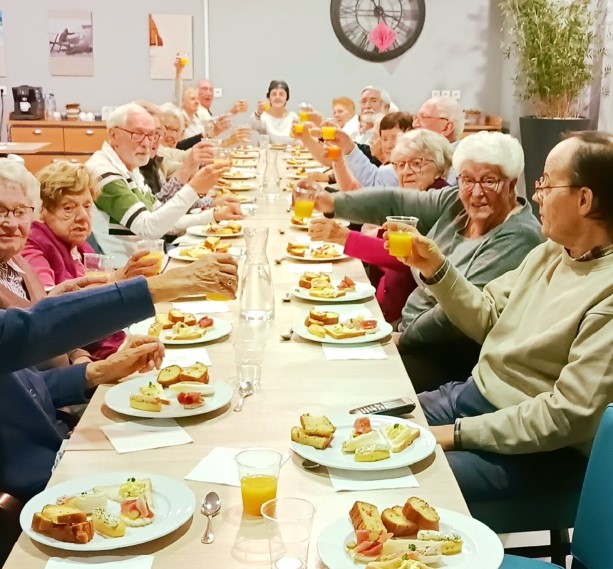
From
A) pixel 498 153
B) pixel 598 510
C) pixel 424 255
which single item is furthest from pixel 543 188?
pixel 598 510

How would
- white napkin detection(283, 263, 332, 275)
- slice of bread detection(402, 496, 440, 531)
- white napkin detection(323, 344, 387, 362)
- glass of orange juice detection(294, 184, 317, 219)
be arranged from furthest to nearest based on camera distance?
glass of orange juice detection(294, 184, 317, 219)
white napkin detection(283, 263, 332, 275)
white napkin detection(323, 344, 387, 362)
slice of bread detection(402, 496, 440, 531)

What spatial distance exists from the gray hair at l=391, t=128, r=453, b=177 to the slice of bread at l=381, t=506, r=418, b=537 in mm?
2362

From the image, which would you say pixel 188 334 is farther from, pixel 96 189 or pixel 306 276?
pixel 96 189

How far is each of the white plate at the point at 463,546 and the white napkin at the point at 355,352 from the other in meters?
0.83

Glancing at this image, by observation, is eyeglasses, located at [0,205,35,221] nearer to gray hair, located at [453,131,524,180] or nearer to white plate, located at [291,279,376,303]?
white plate, located at [291,279,376,303]

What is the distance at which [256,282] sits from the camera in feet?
7.27

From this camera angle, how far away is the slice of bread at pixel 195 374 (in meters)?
1.85

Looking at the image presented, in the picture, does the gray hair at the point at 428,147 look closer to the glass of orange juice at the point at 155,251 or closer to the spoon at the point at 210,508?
the glass of orange juice at the point at 155,251

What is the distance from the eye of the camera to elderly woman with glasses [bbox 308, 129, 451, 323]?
3.04 m

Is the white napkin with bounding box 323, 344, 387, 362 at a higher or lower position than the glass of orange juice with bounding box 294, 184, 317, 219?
lower

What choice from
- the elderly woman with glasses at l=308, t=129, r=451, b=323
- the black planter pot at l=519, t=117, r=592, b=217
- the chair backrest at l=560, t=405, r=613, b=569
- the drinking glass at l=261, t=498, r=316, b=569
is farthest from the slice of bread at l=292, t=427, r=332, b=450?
the black planter pot at l=519, t=117, r=592, b=217

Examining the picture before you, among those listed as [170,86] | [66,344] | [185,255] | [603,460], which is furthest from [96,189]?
[170,86]

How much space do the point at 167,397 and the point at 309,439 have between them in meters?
0.39

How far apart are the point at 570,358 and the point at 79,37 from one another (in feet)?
26.6
